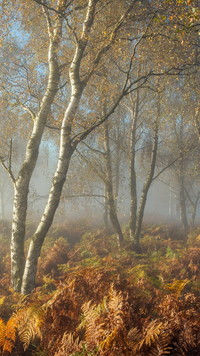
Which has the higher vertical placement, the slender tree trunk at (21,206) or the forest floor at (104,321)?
the slender tree trunk at (21,206)

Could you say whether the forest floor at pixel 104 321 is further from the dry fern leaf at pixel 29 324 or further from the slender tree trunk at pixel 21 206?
the slender tree trunk at pixel 21 206

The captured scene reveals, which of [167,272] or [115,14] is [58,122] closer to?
[115,14]

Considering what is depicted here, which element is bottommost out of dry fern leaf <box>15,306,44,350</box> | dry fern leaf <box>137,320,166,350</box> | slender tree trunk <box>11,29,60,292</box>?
dry fern leaf <box>15,306,44,350</box>

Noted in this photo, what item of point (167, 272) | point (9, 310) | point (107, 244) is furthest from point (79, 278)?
point (107, 244)

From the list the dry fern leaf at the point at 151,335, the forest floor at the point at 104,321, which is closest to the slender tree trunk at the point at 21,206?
the forest floor at the point at 104,321

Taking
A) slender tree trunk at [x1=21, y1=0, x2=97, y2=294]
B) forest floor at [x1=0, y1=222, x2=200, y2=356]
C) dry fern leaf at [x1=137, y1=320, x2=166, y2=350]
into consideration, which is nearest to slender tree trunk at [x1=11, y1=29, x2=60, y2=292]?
slender tree trunk at [x1=21, y1=0, x2=97, y2=294]

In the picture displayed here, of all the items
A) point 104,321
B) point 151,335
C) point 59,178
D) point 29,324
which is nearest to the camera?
point 151,335

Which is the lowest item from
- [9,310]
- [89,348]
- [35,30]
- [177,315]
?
[9,310]

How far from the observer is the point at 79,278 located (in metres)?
4.62

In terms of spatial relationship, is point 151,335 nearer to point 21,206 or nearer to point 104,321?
point 104,321

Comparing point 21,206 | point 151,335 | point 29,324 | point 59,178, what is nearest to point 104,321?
point 151,335

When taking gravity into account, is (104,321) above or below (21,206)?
below

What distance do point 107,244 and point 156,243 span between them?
2747 mm

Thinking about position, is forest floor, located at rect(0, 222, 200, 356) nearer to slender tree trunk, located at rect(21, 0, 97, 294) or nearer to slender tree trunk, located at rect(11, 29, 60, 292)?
slender tree trunk, located at rect(21, 0, 97, 294)
